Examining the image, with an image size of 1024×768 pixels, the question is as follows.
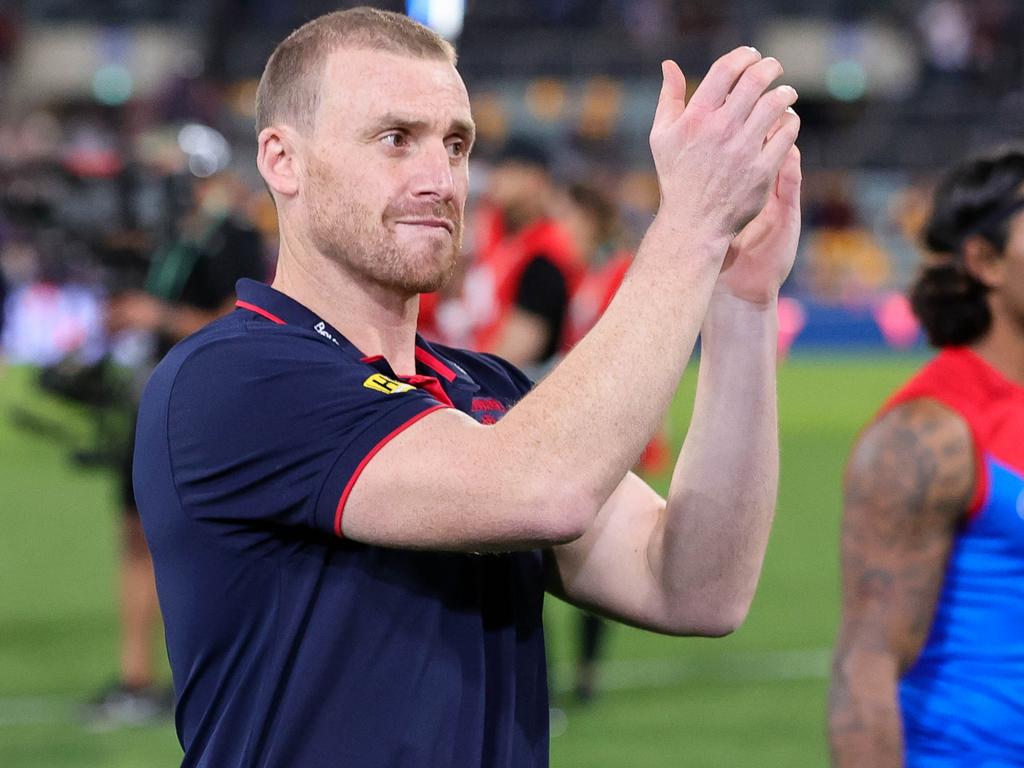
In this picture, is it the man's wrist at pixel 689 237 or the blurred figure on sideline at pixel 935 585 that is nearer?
the man's wrist at pixel 689 237

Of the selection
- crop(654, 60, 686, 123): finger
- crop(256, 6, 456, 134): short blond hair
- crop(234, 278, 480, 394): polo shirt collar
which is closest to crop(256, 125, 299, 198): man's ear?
crop(256, 6, 456, 134): short blond hair

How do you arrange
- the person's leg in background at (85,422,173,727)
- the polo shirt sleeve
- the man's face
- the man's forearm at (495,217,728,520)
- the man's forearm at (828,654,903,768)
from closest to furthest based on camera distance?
the man's forearm at (495,217,728,520) < the polo shirt sleeve < the man's face < the man's forearm at (828,654,903,768) < the person's leg in background at (85,422,173,727)

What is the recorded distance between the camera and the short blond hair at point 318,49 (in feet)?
7.71

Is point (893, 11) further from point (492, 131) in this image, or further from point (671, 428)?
point (671, 428)

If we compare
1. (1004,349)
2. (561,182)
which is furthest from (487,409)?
(561,182)

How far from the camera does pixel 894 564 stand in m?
3.17

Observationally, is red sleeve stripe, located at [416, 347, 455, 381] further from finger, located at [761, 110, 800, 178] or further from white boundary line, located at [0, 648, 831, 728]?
white boundary line, located at [0, 648, 831, 728]

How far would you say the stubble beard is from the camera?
2293 millimetres

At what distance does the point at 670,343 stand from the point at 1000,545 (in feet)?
4.52

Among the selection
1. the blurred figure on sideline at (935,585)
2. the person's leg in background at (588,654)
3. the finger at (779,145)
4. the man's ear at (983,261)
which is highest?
the finger at (779,145)

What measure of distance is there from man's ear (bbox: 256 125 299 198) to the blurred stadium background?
2.81 m

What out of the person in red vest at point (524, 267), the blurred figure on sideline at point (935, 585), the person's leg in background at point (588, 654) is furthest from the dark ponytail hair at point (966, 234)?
the person's leg in background at point (588, 654)

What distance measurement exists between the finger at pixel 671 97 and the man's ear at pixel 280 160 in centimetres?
55

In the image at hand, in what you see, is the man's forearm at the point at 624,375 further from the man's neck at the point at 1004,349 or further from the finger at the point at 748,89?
the man's neck at the point at 1004,349
